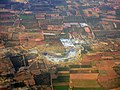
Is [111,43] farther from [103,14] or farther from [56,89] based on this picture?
[56,89]

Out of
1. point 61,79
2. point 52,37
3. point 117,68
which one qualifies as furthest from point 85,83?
point 52,37

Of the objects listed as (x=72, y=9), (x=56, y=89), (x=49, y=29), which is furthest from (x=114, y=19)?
(x=56, y=89)

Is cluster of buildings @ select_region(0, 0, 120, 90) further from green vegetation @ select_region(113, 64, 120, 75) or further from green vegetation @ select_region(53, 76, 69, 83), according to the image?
green vegetation @ select_region(113, 64, 120, 75)

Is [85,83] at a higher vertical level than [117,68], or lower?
higher

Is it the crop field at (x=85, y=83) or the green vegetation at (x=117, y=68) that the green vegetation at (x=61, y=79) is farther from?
the green vegetation at (x=117, y=68)

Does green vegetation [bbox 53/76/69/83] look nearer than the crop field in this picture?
No

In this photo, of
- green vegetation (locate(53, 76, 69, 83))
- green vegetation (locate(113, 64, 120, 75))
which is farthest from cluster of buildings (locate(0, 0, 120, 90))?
green vegetation (locate(113, 64, 120, 75))

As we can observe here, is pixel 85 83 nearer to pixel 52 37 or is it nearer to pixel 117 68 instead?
pixel 117 68

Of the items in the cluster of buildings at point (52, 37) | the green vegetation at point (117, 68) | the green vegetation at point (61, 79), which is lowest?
the green vegetation at point (117, 68)

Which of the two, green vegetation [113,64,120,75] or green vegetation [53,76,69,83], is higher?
green vegetation [53,76,69,83]

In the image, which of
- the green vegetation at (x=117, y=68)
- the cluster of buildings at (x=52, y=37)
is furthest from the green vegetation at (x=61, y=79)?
the green vegetation at (x=117, y=68)

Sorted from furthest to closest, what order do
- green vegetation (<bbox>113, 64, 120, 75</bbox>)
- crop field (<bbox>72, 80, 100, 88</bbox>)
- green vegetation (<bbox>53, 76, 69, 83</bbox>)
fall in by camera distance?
green vegetation (<bbox>113, 64, 120, 75</bbox>), green vegetation (<bbox>53, 76, 69, 83</bbox>), crop field (<bbox>72, 80, 100, 88</bbox>)

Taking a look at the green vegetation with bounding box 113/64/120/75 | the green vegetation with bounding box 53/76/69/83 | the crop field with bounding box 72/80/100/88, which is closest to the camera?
the crop field with bounding box 72/80/100/88
